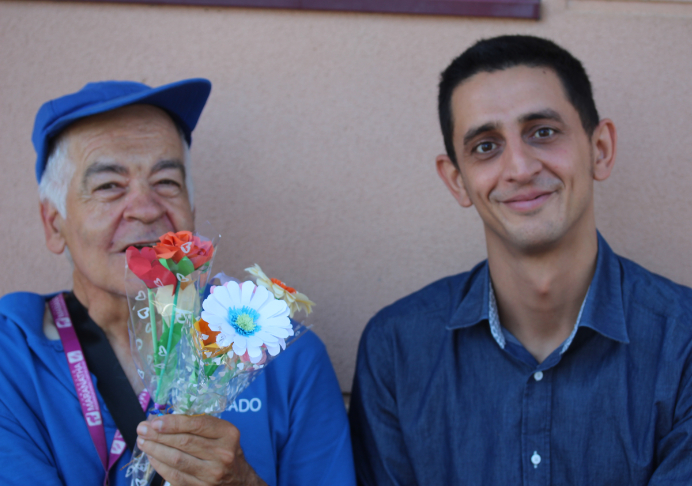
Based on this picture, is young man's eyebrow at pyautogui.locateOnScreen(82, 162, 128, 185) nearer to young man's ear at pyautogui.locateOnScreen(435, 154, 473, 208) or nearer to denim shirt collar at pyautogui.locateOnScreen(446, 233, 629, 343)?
young man's ear at pyautogui.locateOnScreen(435, 154, 473, 208)

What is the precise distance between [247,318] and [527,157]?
121 cm

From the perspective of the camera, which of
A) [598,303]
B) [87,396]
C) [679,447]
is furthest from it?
[598,303]

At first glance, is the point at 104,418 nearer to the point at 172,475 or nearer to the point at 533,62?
the point at 172,475

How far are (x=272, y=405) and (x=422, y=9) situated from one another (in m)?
1.99

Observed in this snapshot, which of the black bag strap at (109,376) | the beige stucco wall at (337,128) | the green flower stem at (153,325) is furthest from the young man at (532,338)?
the green flower stem at (153,325)

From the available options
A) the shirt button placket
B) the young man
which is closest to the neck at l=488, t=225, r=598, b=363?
the young man

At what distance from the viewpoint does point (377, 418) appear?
2.34m

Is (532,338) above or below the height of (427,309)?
below

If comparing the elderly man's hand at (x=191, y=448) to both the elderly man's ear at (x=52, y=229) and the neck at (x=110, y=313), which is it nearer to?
the neck at (x=110, y=313)

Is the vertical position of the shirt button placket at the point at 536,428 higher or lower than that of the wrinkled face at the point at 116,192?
lower

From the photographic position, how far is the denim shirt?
2.02 metres

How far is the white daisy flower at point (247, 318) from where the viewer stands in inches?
56.7

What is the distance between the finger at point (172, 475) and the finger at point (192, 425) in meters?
→ 0.09

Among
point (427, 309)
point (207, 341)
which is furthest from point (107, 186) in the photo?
point (427, 309)
